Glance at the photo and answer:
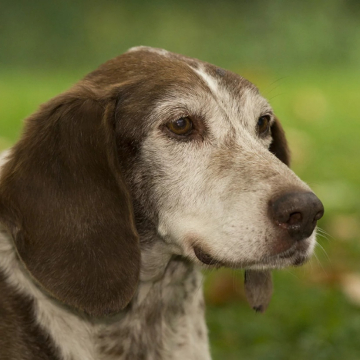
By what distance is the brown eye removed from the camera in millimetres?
3484

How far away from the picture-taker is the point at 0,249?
353cm

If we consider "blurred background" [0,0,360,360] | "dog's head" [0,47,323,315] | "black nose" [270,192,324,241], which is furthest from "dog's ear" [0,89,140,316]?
"blurred background" [0,0,360,360]

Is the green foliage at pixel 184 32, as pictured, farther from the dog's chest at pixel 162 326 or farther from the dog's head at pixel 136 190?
the dog's head at pixel 136 190

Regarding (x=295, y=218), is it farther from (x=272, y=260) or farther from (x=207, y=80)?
(x=207, y=80)

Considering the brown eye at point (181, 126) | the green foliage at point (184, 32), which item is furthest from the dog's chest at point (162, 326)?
the green foliage at point (184, 32)

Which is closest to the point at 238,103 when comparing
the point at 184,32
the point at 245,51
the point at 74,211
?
the point at 74,211

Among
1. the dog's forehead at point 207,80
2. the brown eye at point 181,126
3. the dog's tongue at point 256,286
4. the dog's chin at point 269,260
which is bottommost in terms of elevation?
the dog's tongue at point 256,286

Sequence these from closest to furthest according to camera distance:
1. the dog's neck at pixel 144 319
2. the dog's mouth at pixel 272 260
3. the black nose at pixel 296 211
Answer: the black nose at pixel 296 211
the dog's mouth at pixel 272 260
the dog's neck at pixel 144 319

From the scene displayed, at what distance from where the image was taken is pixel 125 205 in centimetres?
337

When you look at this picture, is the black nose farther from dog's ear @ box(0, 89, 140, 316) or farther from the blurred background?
the blurred background

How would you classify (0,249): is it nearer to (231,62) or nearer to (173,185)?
(173,185)

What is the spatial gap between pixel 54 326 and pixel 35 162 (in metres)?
0.75

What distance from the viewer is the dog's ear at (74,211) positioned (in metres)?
3.30

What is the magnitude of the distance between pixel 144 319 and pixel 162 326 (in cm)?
11
